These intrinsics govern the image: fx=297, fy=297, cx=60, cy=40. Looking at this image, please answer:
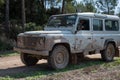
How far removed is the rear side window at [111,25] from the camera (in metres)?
13.9

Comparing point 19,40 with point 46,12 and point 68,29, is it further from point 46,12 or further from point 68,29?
point 46,12

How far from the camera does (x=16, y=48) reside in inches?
475

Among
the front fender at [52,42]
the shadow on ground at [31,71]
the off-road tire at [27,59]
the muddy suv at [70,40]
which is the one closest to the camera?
the shadow on ground at [31,71]

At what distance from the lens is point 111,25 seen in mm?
14281

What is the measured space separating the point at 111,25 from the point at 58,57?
4.10 meters

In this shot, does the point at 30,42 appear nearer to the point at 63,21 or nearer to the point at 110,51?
Answer: the point at 63,21

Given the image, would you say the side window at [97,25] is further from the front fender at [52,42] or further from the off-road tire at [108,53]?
the front fender at [52,42]

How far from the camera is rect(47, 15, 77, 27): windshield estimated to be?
12103mm

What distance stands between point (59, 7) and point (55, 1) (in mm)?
1348

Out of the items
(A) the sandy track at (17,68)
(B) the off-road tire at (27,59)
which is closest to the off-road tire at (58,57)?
(A) the sandy track at (17,68)

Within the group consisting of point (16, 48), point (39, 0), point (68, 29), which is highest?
point (39, 0)

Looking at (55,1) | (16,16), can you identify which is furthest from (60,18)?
(55,1)

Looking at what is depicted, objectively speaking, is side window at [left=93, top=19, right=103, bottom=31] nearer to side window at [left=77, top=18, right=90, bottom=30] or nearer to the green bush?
side window at [left=77, top=18, right=90, bottom=30]

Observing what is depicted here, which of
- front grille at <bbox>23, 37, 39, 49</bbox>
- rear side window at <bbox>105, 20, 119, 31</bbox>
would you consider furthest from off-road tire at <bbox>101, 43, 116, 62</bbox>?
front grille at <bbox>23, 37, 39, 49</bbox>
